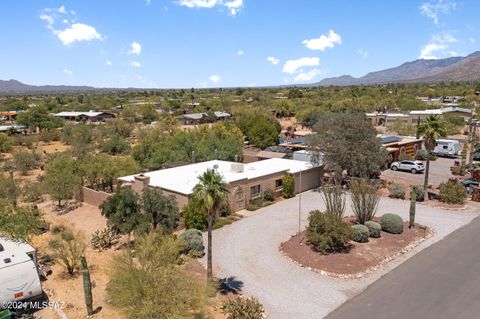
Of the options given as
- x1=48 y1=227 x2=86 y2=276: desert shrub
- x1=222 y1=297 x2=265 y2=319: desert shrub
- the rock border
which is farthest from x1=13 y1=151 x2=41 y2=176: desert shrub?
x1=222 y1=297 x2=265 y2=319: desert shrub

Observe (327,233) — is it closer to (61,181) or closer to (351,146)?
(351,146)

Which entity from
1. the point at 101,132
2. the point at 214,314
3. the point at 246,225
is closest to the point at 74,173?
the point at 246,225

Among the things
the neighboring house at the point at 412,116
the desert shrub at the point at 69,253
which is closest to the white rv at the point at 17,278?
the desert shrub at the point at 69,253

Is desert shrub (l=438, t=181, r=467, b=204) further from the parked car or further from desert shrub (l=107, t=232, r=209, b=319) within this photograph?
desert shrub (l=107, t=232, r=209, b=319)

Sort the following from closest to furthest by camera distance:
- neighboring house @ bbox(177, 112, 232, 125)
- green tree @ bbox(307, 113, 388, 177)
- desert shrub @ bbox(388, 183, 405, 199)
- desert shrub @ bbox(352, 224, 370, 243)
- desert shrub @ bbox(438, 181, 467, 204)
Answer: desert shrub @ bbox(352, 224, 370, 243), desert shrub @ bbox(438, 181, 467, 204), desert shrub @ bbox(388, 183, 405, 199), green tree @ bbox(307, 113, 388, 177), neighboring house @ bbox(177, 112, 232, 125)

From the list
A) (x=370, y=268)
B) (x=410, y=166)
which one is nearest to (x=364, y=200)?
(x=370, y=268)
